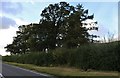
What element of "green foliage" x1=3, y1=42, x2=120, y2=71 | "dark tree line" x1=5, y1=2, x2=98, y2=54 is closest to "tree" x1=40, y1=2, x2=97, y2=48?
"dark tree line" x1=5, y1=2, x2=98, y2=54

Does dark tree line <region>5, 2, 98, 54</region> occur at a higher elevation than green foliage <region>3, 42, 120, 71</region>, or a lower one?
higher

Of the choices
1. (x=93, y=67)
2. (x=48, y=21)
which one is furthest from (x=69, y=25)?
(x=93, y=67)

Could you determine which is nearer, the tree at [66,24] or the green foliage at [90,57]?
the green foliage at [90,57]

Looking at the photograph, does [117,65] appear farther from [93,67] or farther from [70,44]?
[70,44]

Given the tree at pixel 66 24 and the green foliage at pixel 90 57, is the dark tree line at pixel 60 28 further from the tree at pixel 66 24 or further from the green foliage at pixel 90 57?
the green foliage at pixel 90 57

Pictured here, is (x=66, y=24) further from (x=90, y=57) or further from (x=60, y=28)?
(x=90, y=57)

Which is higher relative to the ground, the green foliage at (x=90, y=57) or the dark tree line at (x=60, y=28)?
the dark tree line at (x=60, y=28)

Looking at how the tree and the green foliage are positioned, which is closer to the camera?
the green foliage

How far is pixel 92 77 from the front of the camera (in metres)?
22.0

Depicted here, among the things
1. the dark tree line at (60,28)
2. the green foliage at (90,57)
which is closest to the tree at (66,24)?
the dark tree line at (60,28)

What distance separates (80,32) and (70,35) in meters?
2.41

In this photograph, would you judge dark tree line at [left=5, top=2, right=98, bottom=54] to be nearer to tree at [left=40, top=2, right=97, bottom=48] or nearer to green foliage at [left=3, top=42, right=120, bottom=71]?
tree at [left=40, top=2, right=97, bottom=48]

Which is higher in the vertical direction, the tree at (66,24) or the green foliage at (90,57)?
the tree at (66,24)

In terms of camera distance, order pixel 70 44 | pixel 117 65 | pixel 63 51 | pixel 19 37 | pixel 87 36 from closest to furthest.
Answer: pixel 117 65 → pixel 63 51 → pixel 70 44 → pixel 87 36 → pixel 19 37
